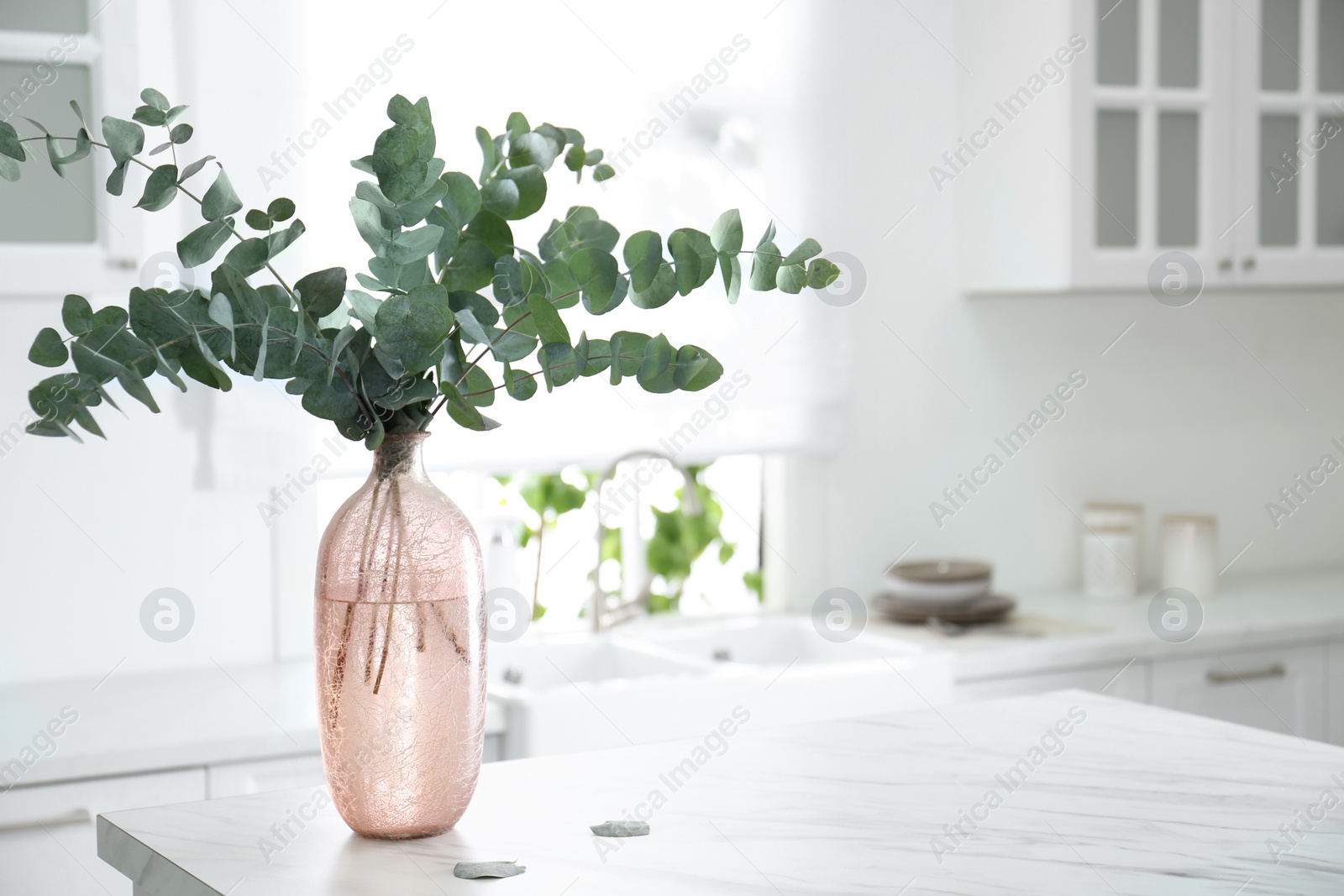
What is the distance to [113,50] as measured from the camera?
239 cm

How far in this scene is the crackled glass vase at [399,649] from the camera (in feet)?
3.66

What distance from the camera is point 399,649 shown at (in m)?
1.11

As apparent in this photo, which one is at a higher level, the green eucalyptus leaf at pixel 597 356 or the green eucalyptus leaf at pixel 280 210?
the green eucalyptus leaf at pixel 280 210

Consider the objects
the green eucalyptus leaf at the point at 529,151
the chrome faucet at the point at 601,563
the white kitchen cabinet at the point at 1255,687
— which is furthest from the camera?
the white kitchen cabinet at the point at 1255,687

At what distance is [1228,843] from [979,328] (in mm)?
2243

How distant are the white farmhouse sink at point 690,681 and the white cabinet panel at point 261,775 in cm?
31

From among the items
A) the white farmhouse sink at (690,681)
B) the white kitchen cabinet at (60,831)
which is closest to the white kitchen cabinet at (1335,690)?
the white farmhouse sink at (690,681)

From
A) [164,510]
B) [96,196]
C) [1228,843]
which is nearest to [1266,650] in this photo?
[1228,843]

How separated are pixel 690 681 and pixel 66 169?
4.37 feet

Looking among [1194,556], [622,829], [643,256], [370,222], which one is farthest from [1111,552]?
[370,222]

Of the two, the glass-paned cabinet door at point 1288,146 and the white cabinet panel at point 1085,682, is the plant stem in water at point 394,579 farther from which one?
the glass-paned cabinet door at point 1288,146

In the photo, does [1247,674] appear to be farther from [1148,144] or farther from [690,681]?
[690,681]

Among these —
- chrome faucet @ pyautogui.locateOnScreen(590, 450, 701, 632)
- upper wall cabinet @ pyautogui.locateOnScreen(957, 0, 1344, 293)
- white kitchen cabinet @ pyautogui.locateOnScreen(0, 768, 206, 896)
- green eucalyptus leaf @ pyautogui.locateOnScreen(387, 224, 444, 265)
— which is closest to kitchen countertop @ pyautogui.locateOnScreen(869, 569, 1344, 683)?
chrome faucet @ pyautogui.locateOnScreen(590, 450, 701, 632)

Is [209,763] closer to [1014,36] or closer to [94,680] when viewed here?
[94,680]
